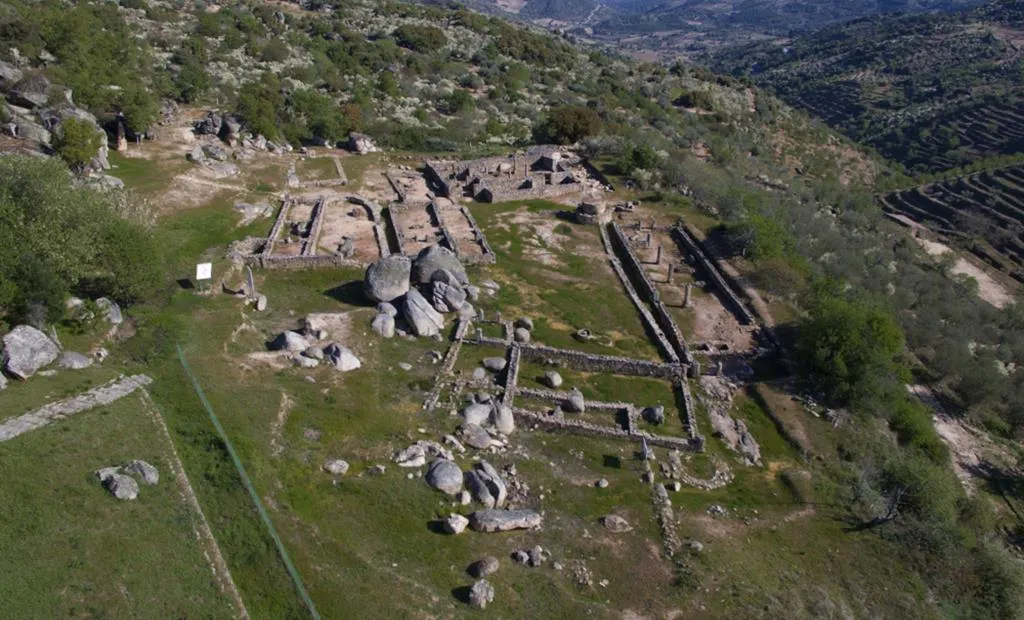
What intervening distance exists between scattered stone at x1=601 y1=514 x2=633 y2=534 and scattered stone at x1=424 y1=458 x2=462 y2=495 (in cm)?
472

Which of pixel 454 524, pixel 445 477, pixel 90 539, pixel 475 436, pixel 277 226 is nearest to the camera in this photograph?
pixel 90 539

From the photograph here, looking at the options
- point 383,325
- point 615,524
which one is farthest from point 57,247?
point 615,524

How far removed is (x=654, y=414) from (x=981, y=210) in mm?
70801

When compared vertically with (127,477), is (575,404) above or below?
below

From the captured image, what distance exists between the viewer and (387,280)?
3062 cm

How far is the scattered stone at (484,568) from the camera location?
17609mm

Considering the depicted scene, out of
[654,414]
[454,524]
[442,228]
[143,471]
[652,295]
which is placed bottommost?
[654,414]

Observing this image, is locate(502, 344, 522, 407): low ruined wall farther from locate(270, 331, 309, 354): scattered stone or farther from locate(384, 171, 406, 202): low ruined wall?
locate(384, 171, 406, 202): low ruined wall

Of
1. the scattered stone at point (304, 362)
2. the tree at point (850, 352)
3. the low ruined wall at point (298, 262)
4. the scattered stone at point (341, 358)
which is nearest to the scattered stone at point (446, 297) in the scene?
the low ruined wall at point (298, 262)

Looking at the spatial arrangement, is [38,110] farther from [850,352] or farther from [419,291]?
[850,352]

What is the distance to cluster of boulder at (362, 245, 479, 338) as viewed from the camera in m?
29.3

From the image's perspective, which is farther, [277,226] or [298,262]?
[277,226]

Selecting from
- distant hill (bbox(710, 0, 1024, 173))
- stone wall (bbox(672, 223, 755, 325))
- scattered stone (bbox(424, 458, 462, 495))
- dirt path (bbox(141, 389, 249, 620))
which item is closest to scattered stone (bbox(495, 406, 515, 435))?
scattered stone (bbox(424, 458, 462, 495))

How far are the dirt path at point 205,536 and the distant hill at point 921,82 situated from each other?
104 metres
